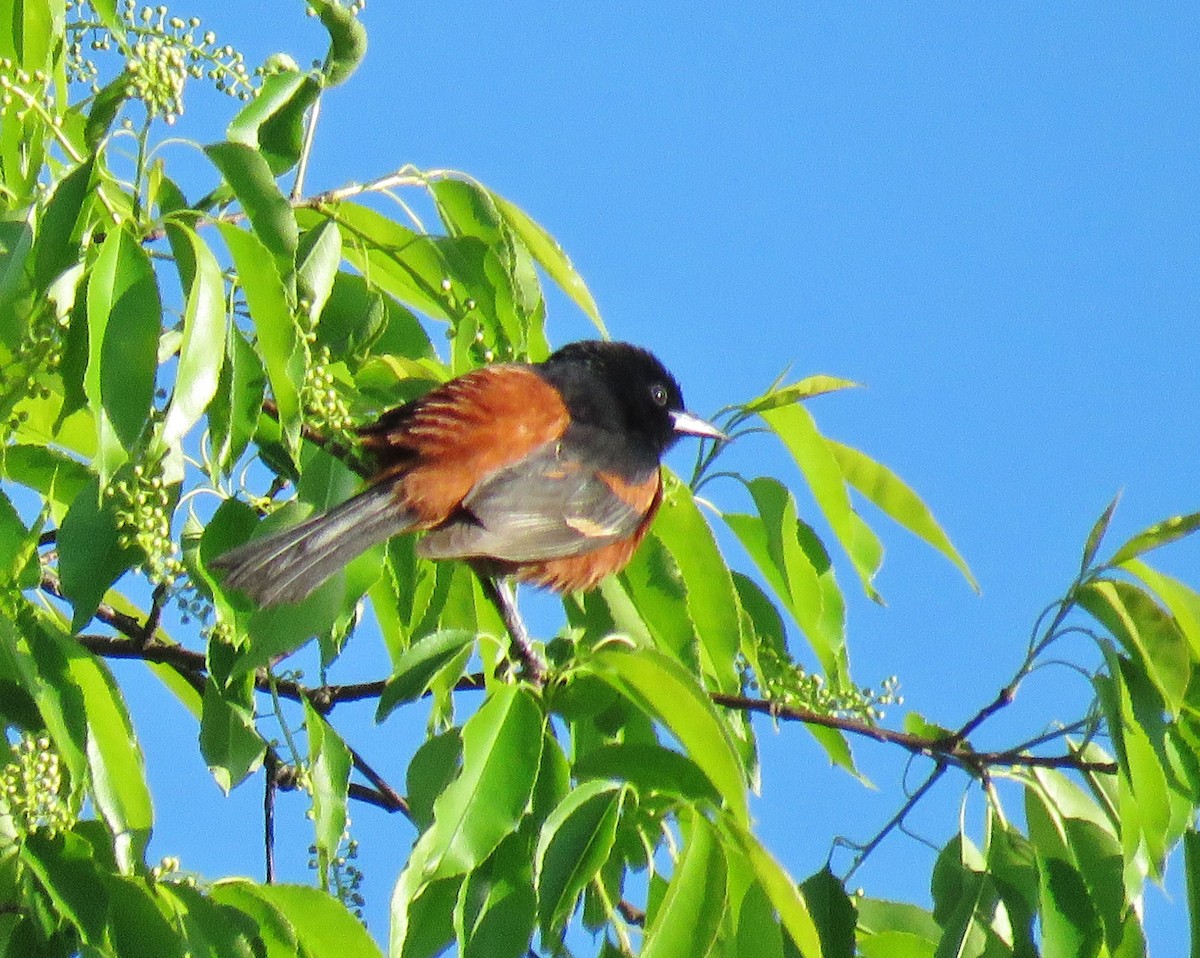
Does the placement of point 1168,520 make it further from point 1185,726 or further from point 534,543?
point 534,543

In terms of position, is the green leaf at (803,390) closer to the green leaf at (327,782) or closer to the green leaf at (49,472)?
the green leaf at (327,782)

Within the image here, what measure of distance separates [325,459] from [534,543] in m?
0.88

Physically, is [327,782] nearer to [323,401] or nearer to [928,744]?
[323,401]

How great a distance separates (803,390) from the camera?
8.50 ft

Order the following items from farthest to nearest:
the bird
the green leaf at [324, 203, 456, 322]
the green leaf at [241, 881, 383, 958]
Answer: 1. the bird
2. the green leaf at [324, 203, 456, 322]
3. the green leaf at [241, 881, 383, 958]

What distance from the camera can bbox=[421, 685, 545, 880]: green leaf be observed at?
207cm

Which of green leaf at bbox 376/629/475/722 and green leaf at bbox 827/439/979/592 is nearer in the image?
green leaf at bbox 376/629/475/722

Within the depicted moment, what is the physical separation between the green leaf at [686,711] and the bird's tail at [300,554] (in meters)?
0.46

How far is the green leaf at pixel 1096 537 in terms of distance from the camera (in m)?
2.31

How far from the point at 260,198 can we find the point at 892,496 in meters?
1.20

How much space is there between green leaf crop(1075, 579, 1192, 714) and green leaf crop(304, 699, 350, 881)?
3.73 feet

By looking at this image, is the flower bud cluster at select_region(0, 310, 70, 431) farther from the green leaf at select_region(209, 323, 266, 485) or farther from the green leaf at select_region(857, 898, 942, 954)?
the green leaf at select_region(857, 898, 942, 954)

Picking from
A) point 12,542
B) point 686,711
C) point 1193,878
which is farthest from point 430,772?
point 1193,878

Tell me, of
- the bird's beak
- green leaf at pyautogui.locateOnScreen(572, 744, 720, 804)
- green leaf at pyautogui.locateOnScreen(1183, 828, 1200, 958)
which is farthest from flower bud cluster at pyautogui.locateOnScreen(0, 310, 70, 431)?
the bird's beak
